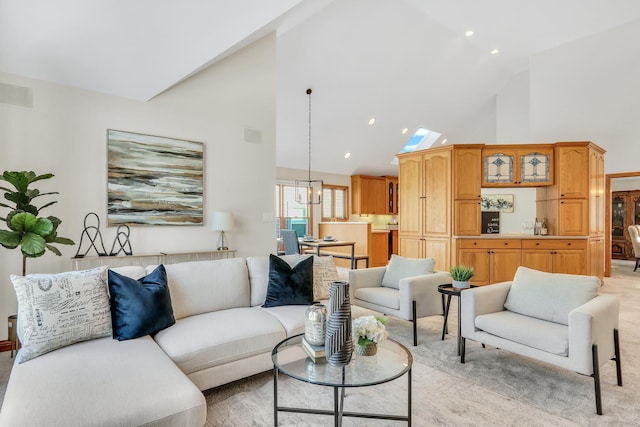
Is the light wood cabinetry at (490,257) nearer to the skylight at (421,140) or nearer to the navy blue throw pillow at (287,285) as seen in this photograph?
the navy blue throw pillow at (287,285)

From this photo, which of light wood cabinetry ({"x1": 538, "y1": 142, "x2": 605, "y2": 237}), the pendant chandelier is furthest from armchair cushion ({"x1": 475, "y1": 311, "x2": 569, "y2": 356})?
the pendant chandelier

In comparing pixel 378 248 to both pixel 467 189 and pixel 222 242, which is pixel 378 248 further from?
pixel 222 242

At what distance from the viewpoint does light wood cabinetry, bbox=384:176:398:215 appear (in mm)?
11125

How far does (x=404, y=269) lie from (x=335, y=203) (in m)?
6.43

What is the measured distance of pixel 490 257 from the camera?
5762 mm

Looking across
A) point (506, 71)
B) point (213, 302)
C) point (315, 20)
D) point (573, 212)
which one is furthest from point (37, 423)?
point (506, 71)

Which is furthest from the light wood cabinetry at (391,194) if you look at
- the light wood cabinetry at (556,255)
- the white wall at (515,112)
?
the light wood cabinetry at (556,255)

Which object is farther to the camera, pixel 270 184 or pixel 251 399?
pixel 270 184

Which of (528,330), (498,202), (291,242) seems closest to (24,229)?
(528,330)

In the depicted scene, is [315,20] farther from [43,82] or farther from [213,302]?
[213,302]

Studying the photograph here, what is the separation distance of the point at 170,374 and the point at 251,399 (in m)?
0.74

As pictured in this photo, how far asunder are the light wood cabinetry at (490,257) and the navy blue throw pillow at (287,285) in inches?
138

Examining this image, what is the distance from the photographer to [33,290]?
206 cm

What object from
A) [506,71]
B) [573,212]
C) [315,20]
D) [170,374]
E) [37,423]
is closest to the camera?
[37,423]
